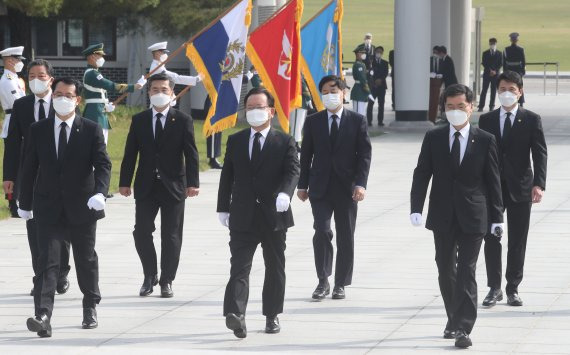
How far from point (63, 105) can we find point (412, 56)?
60.9 feet

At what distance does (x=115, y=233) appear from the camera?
47.6 feet

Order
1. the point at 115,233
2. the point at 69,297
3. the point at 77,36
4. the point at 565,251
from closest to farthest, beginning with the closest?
the point at 69,297
the point at 565,251
the point at 115,233
the point at 77,36

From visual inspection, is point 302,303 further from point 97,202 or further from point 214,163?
point 214,163

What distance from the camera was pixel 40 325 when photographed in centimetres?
910

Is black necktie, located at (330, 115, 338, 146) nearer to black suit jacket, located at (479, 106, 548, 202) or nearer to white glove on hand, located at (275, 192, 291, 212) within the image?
black suit jacket, located at (479, 106, 548, 202)

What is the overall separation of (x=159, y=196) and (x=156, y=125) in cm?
57

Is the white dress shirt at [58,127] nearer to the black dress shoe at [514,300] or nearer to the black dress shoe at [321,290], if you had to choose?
the black dress shoe at [321,290]

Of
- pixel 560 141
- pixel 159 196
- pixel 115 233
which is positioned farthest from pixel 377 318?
pixel 560 141

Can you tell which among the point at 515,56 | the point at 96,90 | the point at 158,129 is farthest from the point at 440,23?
the point at 158,129

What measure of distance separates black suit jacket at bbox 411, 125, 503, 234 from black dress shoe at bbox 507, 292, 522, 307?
4.27 ft

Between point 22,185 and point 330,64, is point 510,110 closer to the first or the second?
point 22,185

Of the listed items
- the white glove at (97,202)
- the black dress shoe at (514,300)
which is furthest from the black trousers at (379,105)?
the white glove at (97,202)

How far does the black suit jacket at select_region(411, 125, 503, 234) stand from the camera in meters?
9.10

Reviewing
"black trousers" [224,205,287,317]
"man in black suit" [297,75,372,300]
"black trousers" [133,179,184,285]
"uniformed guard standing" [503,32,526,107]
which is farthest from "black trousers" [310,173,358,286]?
"uniformed guard standing" [503,32,526,107]
